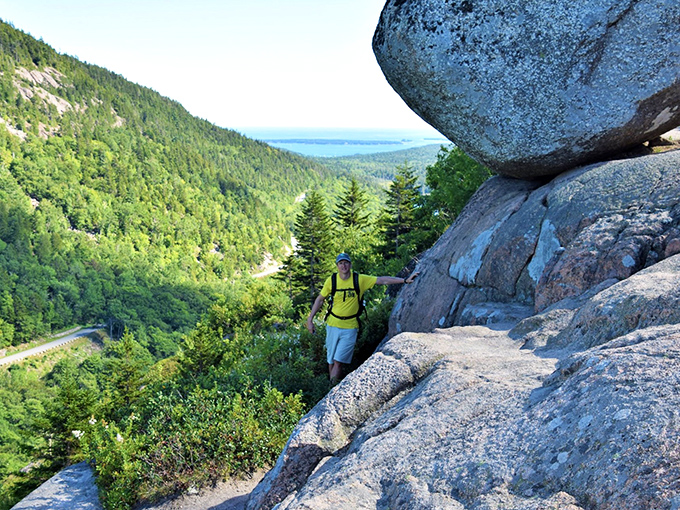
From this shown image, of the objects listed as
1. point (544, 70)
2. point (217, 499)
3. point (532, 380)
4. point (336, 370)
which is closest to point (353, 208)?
point (336, 370)

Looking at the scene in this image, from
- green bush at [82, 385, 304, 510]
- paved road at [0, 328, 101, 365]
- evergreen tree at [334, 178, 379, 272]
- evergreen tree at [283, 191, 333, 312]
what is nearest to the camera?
green bush at [82, 385, 304, 510]

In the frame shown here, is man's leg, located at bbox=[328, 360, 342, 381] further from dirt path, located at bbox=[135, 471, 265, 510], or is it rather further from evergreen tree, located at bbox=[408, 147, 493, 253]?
evergreen tree, located at bbox=[408, 147, 493, 253]

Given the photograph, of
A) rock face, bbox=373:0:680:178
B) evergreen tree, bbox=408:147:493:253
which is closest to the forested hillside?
evergreen tree, bbox=408:147:493:253

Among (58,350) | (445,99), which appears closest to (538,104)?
(445,99)

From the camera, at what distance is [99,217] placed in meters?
151

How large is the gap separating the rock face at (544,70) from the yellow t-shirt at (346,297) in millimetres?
3293

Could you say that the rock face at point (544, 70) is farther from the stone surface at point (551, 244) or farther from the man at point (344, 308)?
the man at point (344, 308)

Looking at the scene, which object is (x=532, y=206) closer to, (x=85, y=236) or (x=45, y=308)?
(x=45, y=308)

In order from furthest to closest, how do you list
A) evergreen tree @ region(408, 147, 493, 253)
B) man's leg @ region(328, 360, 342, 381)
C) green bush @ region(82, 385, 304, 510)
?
evergreen tree @ region(408, 147, 493, 253)
man's leg @ region(328, 360, 342, 381)
green bush @ region(82, 385, 304, 510)

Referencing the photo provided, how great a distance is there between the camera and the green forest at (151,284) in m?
7.21

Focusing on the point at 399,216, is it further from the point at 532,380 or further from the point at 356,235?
the point at 532,380

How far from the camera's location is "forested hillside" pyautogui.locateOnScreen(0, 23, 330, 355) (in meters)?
123

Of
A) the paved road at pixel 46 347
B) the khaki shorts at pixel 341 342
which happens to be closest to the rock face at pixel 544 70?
the khaki shorts at pixel 341 342

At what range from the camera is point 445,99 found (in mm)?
8906
